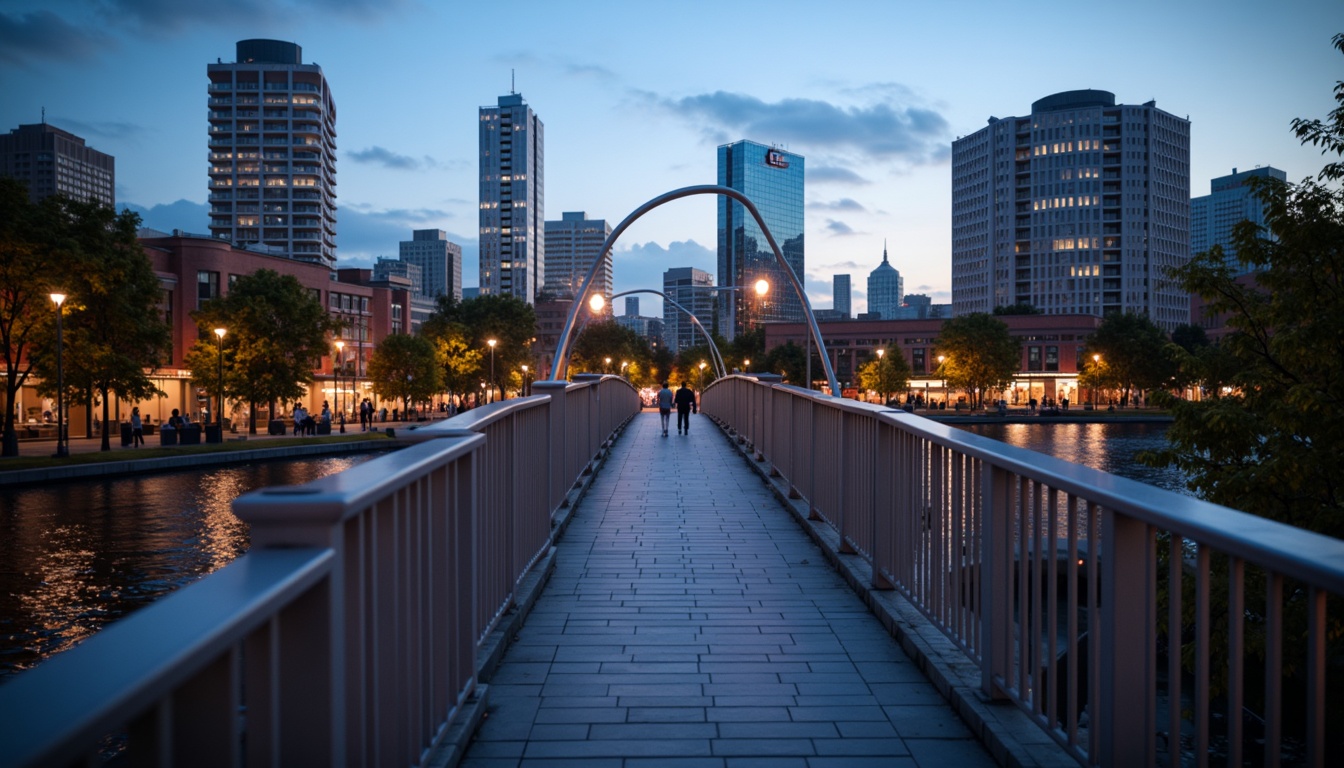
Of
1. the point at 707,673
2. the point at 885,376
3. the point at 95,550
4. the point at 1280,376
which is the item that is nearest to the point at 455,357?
the point at 885,376

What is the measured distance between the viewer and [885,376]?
3440 inches

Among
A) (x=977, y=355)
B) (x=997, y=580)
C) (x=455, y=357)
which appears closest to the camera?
(x=997, y=580)

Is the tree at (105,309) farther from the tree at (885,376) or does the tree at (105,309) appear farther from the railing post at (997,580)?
the tree at (885,376)

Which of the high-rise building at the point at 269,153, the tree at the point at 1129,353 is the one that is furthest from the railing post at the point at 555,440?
the high-rise building at the point at 269,153

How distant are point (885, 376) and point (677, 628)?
276 ft

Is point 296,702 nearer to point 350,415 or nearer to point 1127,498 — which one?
point 1127,498

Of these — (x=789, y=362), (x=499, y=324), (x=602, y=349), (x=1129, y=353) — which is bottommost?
(x=789, y=362)

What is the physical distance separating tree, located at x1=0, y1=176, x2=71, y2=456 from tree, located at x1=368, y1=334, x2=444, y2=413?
34.4m

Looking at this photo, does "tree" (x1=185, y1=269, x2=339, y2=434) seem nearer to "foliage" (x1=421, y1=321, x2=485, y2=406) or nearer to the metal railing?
"foliage" (x1=421, y1=321, x2=485, y2=406)

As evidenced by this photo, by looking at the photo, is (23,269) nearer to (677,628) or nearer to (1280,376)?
(677,628)

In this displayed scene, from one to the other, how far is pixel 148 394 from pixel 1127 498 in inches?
1580

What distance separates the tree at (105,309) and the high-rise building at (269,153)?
119 meters

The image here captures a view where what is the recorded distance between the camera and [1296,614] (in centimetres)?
A: 1032

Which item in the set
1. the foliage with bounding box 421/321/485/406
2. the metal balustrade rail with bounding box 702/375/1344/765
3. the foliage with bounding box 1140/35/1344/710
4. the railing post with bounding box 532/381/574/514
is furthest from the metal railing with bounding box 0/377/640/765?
the foliage with bounding box 421/321/485/406
